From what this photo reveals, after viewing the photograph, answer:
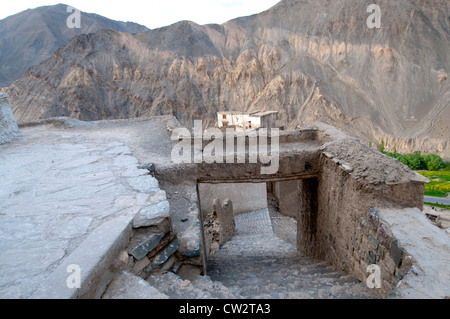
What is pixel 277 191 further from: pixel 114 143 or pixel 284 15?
pixel 284 15

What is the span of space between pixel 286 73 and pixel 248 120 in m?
12.3

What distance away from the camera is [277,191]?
41.7ft

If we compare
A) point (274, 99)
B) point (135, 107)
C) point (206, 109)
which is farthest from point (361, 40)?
point (135, 107)

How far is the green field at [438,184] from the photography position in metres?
20.7

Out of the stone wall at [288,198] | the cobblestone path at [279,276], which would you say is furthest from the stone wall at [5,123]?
the stone wall at [288,198]

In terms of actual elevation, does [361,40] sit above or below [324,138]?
above

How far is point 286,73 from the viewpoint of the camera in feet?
104

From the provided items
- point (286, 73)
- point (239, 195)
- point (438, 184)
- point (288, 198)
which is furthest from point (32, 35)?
point (438, 184)

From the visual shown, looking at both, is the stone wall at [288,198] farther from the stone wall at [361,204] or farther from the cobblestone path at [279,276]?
the stone wall at [361,204]

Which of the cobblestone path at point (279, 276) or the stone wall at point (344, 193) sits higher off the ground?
the stone wall at point (344, 193)

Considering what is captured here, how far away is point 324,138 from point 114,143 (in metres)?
3.89

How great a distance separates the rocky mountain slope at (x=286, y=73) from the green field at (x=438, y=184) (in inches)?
138

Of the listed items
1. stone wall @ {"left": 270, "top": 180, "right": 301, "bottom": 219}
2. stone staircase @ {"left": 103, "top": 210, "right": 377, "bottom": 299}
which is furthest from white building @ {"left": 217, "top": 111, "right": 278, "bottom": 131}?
stone staircase @ {"left": 103, "top": 210, "right": 377, "bottom": 299}

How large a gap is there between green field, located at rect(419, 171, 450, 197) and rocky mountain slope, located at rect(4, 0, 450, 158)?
11.5ft
